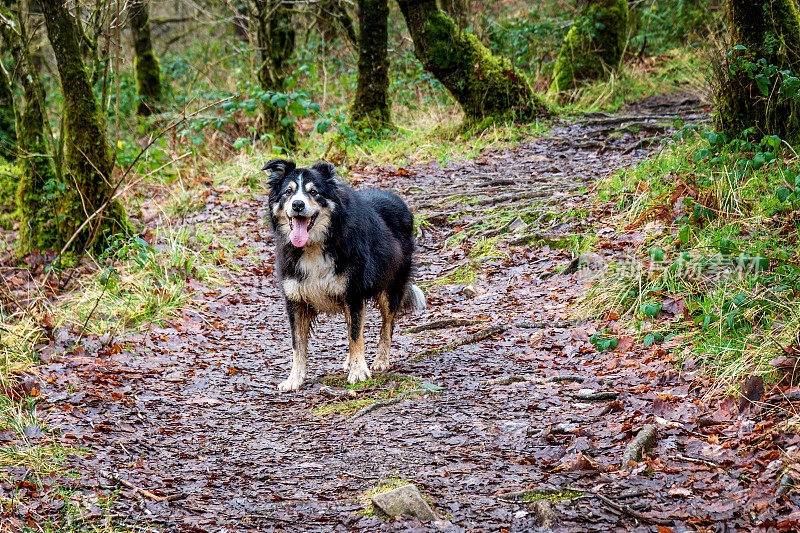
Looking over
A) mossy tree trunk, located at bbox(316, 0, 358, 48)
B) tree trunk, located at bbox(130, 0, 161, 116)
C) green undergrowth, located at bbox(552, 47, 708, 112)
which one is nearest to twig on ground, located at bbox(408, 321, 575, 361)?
green undergrowth, located at bbox(552, 47, 708, 112)

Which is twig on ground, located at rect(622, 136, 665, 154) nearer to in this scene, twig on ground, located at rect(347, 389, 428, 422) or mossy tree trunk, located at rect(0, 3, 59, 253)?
twig on ground, located at rect(347, 389, 428, 422)

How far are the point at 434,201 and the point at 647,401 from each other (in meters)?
6.33

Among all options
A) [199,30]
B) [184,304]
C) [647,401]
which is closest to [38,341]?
[184,304]

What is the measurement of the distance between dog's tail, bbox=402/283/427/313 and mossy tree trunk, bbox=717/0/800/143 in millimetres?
3541

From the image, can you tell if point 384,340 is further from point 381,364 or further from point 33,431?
point 33,431

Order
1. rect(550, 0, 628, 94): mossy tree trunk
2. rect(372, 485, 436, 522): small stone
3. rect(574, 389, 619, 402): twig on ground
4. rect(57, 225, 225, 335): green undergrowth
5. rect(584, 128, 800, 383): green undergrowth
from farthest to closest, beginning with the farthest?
rect(550, 0, 628, 94): mossy tree trunk, rect(57, 225, 225, 335): green undergrowth, rect(574, 389, 619, 402): twig on ground, rect(584, 128, 800, 383): green undergrowth, rect(372, 485, 436, 522): small stone

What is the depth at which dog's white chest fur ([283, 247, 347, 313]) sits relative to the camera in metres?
5.71

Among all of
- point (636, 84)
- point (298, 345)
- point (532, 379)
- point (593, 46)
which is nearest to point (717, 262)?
point (532, 379)

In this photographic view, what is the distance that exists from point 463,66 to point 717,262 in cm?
879

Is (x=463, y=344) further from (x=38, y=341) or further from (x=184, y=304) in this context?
(x=38, y=341)

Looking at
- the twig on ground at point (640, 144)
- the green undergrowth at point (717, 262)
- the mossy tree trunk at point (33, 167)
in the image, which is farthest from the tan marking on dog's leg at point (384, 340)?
the twig on ground at point (640, 144)

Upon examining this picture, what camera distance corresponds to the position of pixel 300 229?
5.61 meters

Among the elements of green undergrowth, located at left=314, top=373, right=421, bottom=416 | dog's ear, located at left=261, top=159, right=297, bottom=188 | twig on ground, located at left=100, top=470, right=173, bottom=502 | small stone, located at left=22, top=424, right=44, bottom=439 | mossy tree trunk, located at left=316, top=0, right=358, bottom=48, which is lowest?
green undergrowth, located at left=314, top=373, right=421, bottom=416

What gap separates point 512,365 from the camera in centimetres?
565
